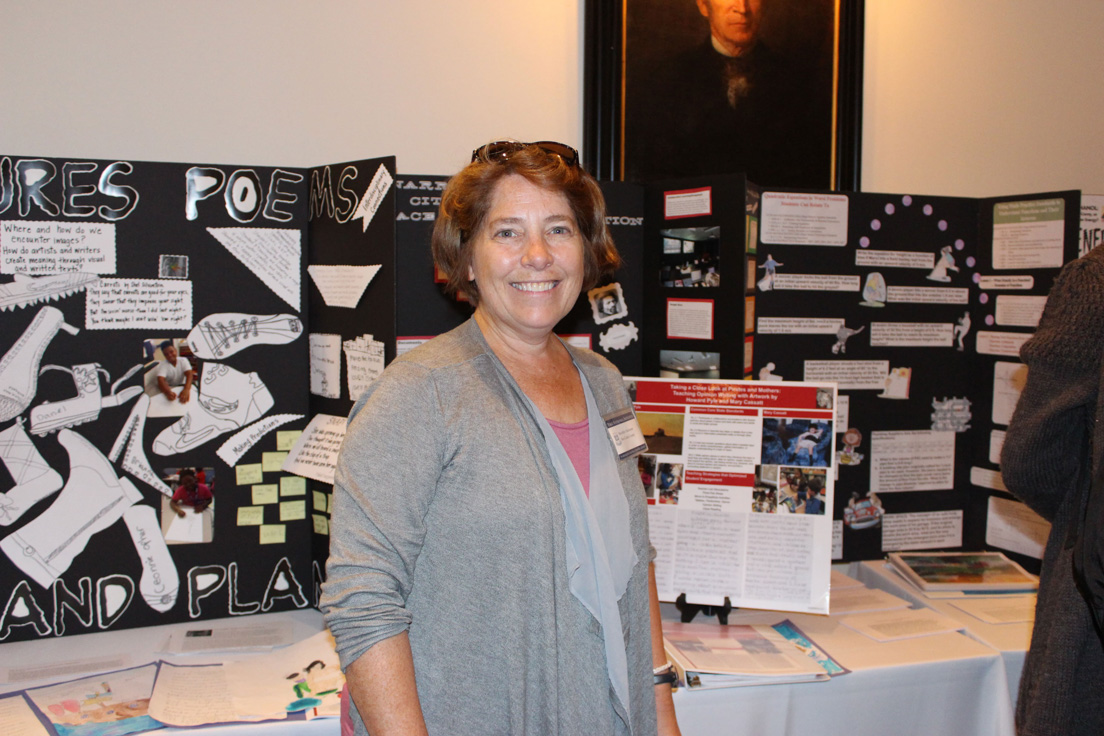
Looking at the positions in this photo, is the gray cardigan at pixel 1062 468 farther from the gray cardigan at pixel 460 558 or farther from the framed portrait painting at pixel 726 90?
the framed portrait painting at pixel 726 90

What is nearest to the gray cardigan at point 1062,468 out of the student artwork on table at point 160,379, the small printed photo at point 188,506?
the student artwork on table at point 160,379

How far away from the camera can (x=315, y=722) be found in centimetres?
143

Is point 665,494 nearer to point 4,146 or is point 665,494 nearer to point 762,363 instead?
point 762,363

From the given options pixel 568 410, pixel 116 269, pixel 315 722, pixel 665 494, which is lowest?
pixel 315 722

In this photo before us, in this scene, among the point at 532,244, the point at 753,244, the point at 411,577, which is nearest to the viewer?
the point at 411,577

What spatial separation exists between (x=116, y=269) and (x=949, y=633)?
215cm

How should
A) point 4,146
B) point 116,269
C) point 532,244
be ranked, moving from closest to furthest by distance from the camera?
1. point 532,244
2. point 116,269
3. point 4,146

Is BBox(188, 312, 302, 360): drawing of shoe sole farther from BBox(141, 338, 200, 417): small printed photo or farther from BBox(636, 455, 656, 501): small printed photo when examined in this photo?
BBox(636, 455, 656, 501): small printed photo

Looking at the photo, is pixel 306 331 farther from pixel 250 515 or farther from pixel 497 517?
pixel 497 517

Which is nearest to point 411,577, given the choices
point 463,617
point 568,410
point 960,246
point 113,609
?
point 463,617

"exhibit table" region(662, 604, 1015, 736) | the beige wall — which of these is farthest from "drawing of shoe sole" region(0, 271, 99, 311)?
"exhibit table" region(662, 604, 1015, 736)

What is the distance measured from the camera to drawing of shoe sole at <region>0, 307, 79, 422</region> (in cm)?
174

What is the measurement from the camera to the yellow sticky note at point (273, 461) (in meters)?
1.94

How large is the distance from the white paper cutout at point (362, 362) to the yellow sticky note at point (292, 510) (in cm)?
36
